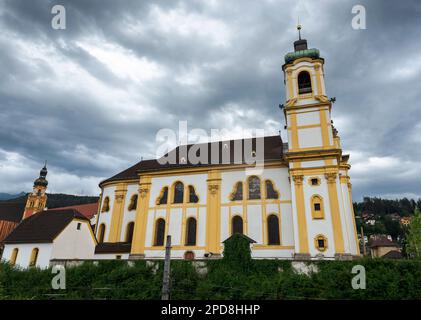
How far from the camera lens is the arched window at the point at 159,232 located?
30.5m

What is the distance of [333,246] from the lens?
78.8 feet

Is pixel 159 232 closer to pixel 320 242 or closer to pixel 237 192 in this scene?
pixel 237 192

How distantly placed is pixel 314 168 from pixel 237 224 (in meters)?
9.10

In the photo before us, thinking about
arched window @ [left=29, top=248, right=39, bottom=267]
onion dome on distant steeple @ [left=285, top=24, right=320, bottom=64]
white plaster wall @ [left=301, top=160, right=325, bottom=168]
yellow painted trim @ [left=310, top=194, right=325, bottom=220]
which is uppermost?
onion dome on distant steeple @ [left=285, top=24, right=320, bottom=64]

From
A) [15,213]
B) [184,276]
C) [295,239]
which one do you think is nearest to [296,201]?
[295,239]

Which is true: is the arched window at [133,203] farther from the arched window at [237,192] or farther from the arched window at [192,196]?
the arched window at [237,192]

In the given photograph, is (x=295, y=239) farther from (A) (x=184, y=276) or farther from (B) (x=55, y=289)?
(B) (x=55, y=289)

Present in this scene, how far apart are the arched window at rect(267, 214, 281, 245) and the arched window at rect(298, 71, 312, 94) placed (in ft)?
43.8

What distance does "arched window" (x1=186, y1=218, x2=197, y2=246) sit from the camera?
1166 inches

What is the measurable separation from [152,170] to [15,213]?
146 ft

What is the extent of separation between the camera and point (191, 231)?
30078 millimetres

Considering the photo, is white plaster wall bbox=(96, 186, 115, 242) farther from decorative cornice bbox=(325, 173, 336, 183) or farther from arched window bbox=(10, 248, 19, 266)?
decorative cornice bbox=(325, 173, 336, 183)

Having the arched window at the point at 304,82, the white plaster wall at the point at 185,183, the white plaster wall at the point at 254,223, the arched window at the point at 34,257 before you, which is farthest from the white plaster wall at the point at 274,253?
the arched window at the point at 34,257

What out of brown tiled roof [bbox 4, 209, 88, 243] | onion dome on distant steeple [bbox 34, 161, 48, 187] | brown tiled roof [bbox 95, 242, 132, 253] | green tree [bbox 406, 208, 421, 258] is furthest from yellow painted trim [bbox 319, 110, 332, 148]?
onion dome on distant steeple [bbox 34, 161, 48, 187]
